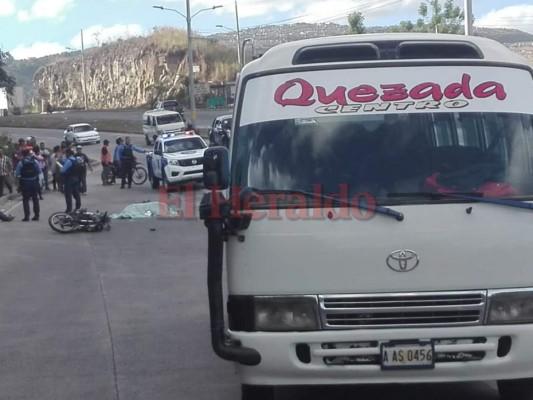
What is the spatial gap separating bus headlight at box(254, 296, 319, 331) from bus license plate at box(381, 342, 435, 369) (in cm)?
46

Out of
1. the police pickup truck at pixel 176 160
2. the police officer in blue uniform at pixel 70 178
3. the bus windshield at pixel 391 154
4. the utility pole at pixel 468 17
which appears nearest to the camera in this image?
the bus windshield at pixel 391 154

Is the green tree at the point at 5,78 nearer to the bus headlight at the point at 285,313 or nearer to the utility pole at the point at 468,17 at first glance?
the utility pole at the point at 468,17

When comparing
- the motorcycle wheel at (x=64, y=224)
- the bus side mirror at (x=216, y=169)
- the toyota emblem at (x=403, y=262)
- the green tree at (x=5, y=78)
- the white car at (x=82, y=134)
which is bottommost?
the white car at (x=82, y=134)

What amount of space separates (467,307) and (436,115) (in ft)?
4.23

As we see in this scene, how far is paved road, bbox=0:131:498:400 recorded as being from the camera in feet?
26.2

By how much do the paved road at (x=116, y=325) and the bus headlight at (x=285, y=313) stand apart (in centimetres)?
163

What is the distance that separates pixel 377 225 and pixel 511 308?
959 mm

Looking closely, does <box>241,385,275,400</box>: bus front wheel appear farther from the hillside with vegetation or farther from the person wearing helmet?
the hillside with vegetation

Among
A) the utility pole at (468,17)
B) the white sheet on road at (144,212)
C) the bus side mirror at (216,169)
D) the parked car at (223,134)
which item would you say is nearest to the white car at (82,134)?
the parked car at (223,134)

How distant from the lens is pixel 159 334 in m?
10.3

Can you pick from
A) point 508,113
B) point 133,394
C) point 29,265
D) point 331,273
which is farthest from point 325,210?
point 29,265

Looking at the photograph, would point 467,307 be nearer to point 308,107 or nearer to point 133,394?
point 308,107

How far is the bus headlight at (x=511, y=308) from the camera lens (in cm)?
602

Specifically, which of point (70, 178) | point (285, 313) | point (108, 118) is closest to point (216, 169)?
point (285, 313)
